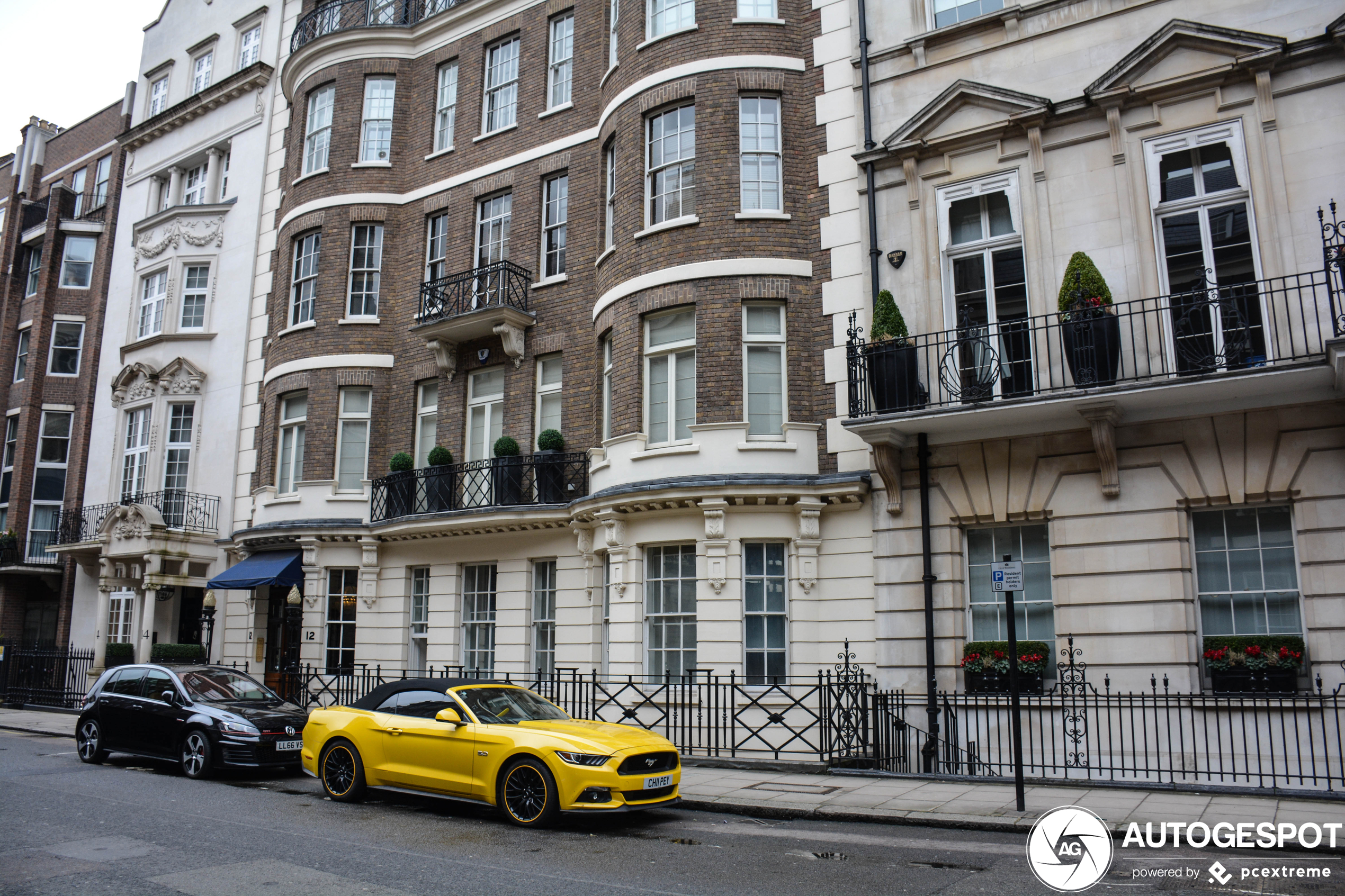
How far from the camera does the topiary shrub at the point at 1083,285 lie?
13.8 m

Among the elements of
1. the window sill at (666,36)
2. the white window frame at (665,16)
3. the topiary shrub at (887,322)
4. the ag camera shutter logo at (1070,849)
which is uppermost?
the white window frame at (665,16)

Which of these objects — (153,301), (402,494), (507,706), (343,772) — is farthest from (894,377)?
(153,301)

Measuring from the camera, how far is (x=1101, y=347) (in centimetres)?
1367

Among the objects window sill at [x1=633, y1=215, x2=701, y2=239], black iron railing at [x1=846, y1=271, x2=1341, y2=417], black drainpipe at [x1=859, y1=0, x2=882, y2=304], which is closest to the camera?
black iron railing at [x1=846, y1=271, x2=1341, y2=417]

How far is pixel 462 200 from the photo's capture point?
73.6ft

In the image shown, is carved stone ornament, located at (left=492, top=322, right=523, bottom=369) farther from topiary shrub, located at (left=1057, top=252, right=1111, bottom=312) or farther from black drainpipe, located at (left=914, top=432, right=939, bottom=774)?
topiary shrub, located at (left=1057, top=252, right=1111, bottom=312)

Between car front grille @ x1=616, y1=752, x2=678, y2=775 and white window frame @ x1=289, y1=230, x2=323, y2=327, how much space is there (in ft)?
53.6

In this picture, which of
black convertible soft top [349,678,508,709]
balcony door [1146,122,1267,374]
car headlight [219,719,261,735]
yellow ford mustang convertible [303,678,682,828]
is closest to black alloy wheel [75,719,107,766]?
car headlight [219,719,261,735]

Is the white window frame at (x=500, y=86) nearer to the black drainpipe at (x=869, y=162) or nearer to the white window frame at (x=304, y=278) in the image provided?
the white window frame at (x=304, y=278)

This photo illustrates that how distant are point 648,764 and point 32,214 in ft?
117

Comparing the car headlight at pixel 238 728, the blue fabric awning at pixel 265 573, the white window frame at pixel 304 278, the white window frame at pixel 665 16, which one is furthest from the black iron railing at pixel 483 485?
the white window frame at pixel 665 16

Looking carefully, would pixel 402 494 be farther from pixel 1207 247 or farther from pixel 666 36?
pixel 1207 247

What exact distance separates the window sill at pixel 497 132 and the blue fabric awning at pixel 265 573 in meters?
10.1

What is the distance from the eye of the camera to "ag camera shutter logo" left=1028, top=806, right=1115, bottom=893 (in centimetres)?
793
